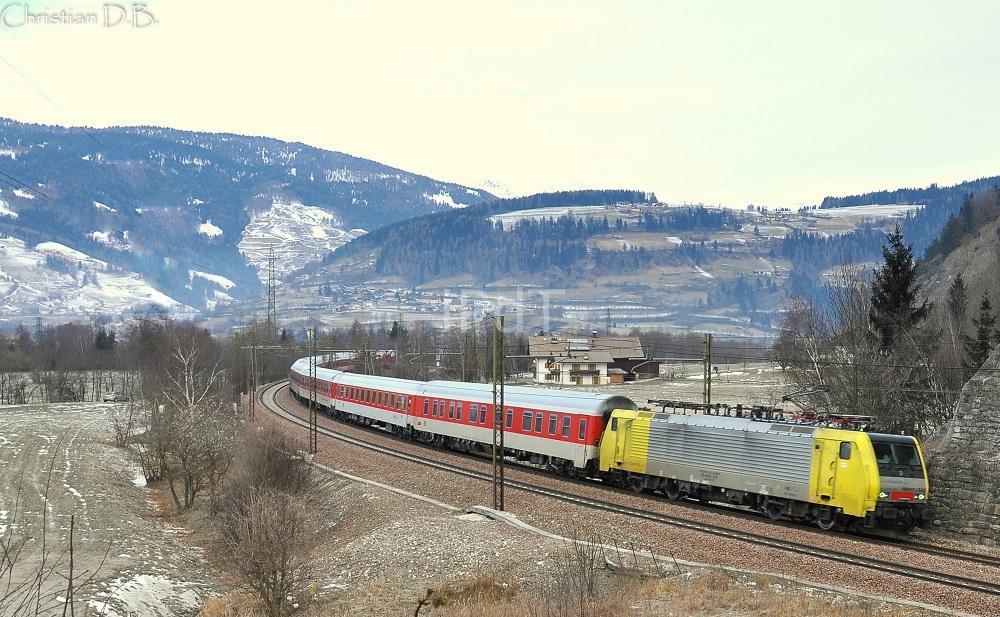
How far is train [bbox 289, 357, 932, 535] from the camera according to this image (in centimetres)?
2491

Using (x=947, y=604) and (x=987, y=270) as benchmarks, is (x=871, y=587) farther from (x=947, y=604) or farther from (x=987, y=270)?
(x=987, y=270)

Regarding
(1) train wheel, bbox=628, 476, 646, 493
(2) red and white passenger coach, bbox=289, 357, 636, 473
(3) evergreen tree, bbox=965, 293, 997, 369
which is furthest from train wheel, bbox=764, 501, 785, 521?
(3) evergreen tree, bbox=965, 293, 997, 369

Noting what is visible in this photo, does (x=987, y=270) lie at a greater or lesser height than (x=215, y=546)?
greater

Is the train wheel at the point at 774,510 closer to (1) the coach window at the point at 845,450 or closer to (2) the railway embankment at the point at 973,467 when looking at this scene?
(1) the coach window at the point at 845,450

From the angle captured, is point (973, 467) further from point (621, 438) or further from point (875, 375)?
point (875, 375)

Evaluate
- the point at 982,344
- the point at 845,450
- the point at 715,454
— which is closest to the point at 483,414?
the point at 715,454

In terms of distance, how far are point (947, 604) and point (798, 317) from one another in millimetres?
60014

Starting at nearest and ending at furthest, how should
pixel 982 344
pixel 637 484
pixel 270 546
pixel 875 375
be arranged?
pixel 270 546
pixel 637 484
pixel 875 375
pixel 982 344

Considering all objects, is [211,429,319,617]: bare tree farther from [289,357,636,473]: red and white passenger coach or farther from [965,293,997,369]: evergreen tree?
[965,293,997,369]: evergreen tree

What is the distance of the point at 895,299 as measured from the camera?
49125 millimetres

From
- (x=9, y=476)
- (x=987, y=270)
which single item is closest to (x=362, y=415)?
(x=9, y=476)

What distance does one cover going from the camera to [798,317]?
247 feet

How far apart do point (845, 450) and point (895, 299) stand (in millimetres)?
27034

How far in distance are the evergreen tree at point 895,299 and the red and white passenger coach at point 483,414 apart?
18555mm
